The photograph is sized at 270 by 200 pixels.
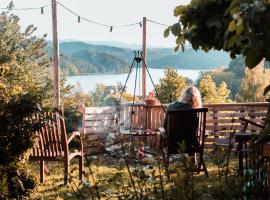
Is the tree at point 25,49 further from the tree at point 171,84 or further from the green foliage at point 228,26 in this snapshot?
the green foliage at point 228,26

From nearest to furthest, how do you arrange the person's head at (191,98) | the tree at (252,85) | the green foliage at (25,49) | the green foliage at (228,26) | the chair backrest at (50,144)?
the green foliage at (228,26)
the chair backrest at (50,144)
the person's head at (191,98)
the green foliage at (25,49)
the tree at (252,85)

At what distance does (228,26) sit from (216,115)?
6.82 metres

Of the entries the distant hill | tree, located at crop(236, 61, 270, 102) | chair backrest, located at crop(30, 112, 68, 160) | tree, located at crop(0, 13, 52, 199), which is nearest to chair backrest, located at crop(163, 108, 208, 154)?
chair backrest, located at crop(30, 112, 68, 160)

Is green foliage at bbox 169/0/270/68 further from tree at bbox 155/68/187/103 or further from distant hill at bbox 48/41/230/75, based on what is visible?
distant hill at bbox 48/41/230/75

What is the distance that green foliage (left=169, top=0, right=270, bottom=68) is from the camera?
1.18 meters

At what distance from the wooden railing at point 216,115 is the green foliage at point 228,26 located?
5.31 metres

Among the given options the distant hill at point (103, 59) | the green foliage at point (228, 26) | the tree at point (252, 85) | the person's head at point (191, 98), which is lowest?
the tree at point (252, 85)

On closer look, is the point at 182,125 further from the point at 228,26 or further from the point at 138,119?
the point at 138,119

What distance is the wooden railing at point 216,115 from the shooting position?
7727 millimetres

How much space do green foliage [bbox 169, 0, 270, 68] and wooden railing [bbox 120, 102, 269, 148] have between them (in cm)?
531

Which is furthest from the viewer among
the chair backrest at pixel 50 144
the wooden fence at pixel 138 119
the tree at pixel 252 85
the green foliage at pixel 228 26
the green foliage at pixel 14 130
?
the tree at pixel 252 85

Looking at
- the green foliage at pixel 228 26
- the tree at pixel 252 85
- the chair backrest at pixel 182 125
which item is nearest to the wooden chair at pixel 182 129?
the chair backrest at pixel 182 125

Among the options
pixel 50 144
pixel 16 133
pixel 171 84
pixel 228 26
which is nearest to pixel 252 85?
pixel 171 84

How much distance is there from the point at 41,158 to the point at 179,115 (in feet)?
5.07
